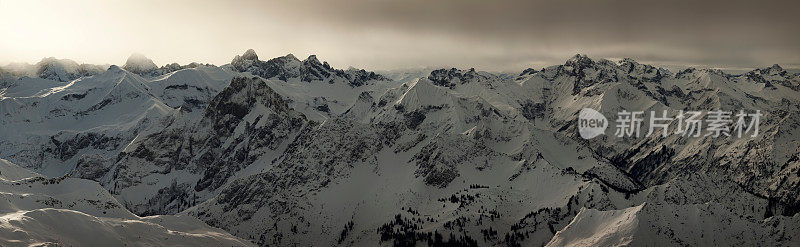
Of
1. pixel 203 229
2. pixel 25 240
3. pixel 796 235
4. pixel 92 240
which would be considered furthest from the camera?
pixel 203 229

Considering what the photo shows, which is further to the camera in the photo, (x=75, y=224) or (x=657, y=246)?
(x=657, y=246)

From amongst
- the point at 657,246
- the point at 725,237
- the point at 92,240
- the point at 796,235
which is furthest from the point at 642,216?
the point at 92,240

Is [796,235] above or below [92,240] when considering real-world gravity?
below

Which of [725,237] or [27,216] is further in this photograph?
[725,237]

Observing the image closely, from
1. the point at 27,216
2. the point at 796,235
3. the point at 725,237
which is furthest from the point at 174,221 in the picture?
the point at 796,235

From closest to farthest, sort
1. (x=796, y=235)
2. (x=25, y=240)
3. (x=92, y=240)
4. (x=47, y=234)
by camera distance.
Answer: (x=25, y=240) < (x=47, y=234) < (x=92, y=240) < (x=796, y=235)

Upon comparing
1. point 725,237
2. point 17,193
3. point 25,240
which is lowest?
point 725,237

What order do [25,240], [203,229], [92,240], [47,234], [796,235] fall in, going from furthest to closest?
[203,229]
[796,235]
[92,240]
[47,234]
[25,240]

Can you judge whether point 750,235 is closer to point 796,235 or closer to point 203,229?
point 796,235

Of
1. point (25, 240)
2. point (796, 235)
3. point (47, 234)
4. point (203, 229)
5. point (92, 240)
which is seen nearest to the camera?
point (25, 240)

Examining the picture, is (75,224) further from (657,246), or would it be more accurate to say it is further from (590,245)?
(657,246)
